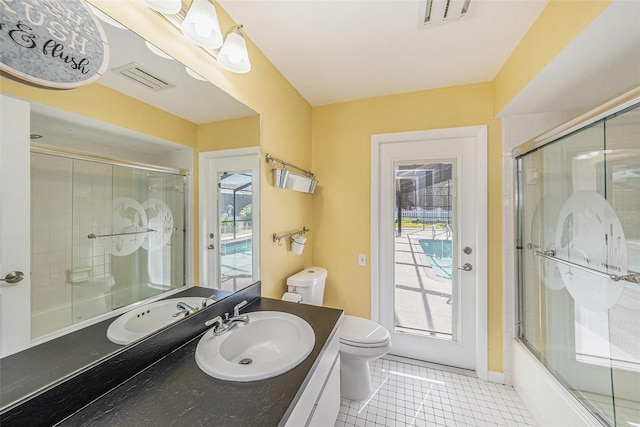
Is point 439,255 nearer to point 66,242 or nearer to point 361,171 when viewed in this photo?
point 361,171

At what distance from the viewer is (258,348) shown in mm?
1093

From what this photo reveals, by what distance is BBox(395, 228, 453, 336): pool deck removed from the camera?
1.90 m

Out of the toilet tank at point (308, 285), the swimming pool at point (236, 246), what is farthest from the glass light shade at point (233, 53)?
the toilet tank at point (308, 285)

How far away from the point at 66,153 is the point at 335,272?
1858 millimetres

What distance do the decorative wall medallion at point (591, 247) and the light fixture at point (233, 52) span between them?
1924mm

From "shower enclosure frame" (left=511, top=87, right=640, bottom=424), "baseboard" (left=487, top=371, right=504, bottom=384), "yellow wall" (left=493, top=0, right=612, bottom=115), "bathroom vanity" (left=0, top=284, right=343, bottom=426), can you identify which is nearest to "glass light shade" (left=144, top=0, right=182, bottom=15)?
"bathroom vanity" (left=0, top=284, right=343, bottom=426)

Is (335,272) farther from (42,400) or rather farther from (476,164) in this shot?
(42,400)

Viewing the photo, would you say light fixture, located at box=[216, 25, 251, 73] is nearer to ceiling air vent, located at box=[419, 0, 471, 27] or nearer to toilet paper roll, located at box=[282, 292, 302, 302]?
ceiling air vent, located at box=[419, 0, 471, 27]

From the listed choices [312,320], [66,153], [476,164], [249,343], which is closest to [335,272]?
[312,320]

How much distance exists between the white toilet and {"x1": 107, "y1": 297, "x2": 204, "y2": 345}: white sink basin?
0.82 metres

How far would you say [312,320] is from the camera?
1.13 m

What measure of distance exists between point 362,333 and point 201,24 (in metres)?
1.81

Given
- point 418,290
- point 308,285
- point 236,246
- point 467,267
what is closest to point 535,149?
point 467,267

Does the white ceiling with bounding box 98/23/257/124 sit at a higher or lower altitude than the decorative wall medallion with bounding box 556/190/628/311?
higher
